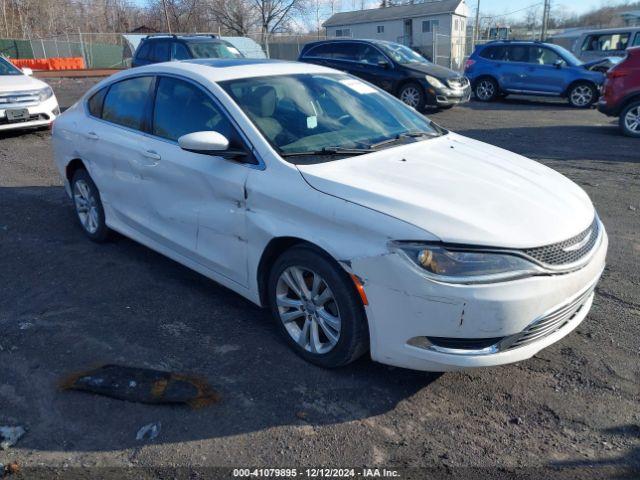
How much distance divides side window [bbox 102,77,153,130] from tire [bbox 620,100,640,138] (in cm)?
964

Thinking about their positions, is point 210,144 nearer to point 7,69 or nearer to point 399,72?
point 7,69

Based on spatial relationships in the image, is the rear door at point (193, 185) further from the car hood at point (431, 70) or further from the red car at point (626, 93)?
the car hood at point (431, 70)

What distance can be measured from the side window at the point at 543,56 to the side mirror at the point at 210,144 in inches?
590

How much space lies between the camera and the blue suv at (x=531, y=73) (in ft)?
52.0

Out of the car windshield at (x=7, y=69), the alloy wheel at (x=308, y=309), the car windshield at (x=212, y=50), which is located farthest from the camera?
the car windshield at (x=212, y=50)

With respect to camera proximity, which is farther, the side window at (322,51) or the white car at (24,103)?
the side window at (322,51)

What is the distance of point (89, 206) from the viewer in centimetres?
554

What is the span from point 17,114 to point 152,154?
7612mm

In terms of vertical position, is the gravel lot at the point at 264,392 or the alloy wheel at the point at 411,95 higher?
the alloy wheel at the point at 411,95

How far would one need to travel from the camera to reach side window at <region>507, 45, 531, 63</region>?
16547mm

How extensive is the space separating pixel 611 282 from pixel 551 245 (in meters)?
2.00

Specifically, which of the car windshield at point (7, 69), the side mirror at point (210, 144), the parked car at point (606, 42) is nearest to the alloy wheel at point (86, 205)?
the side mirror at point (210, 144)

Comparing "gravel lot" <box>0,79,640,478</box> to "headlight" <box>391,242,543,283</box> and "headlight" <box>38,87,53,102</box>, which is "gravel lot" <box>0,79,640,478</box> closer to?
"headlight" <box>391,242,543,283</box>

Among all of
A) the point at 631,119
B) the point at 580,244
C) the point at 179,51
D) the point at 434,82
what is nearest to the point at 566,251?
the point at 580,244
